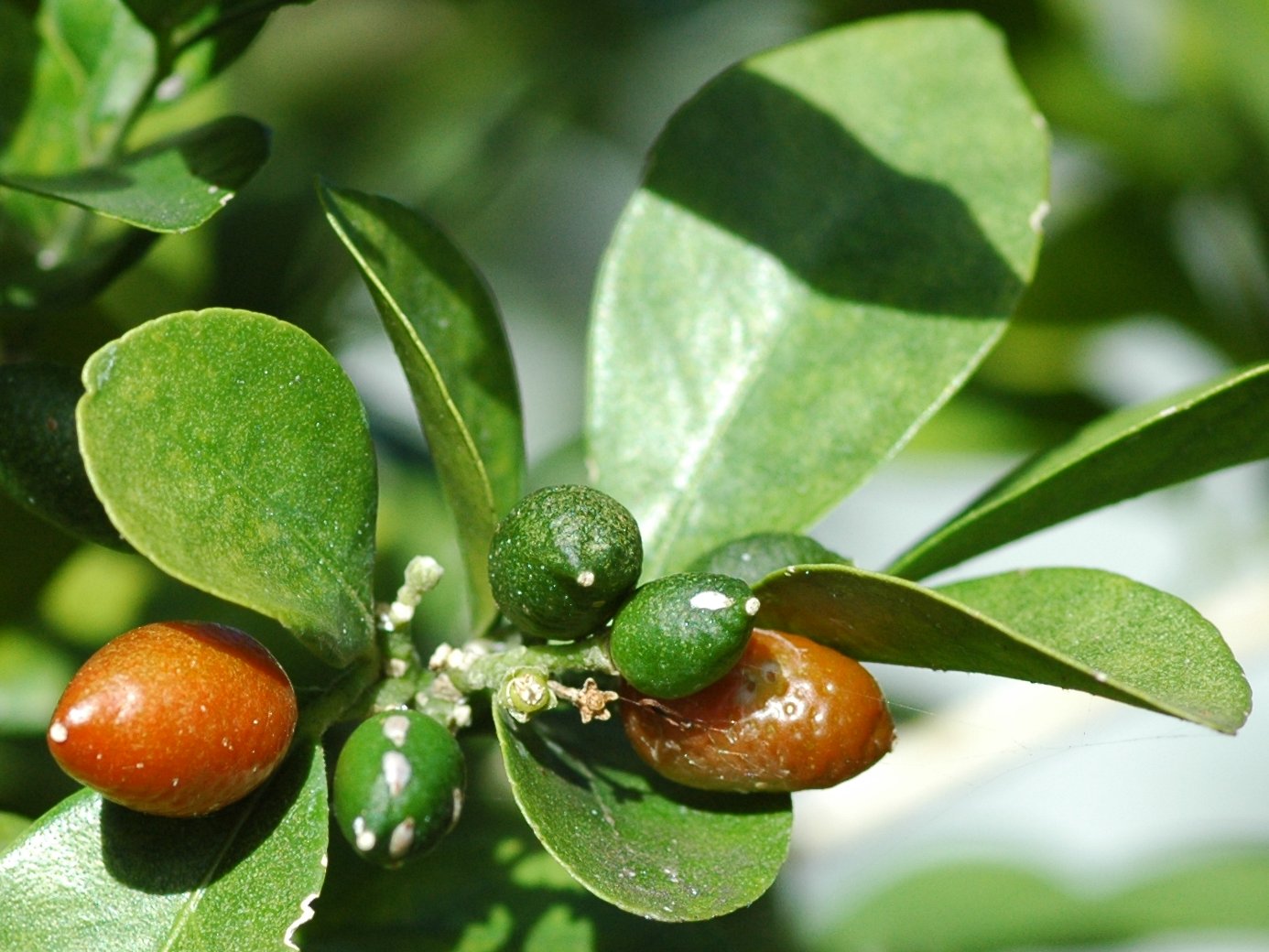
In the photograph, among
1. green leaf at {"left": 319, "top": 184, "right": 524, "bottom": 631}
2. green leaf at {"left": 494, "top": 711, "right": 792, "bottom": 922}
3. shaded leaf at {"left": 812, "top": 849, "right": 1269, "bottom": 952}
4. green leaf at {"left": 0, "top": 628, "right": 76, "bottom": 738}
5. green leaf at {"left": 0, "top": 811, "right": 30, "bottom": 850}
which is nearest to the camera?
green leaf at {"left": 494, "top": 711, "right": 792, "bottom": 922}

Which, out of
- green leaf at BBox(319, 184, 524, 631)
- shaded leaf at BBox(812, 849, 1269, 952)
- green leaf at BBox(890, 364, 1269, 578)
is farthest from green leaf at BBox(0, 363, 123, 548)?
shaded leaf at BBox(812, 849, 1269, 952)

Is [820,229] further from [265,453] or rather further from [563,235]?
[563,235]

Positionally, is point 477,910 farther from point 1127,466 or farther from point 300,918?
point 1127,466

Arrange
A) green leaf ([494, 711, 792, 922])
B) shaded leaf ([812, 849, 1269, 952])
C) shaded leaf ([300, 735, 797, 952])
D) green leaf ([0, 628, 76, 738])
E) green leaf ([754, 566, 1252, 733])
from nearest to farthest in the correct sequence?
1. green leaf ([754, 566, 1252, 733])
2. green leaf ([494, 711, 792, 922])
3. shaded leaf ([300, 735, 797, 952])
4. green leaf ([0, 628, 76, 738])
5. shaded leaf ([812, 849, 1269, 952])

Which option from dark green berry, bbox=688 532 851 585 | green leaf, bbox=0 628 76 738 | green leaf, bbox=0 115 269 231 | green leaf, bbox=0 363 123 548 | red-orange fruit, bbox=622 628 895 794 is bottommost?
green leaf, bbox=0 628 76 738

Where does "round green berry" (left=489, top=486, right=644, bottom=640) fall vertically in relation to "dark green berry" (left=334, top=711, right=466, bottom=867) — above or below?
above

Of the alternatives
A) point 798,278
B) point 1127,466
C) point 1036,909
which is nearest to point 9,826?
point 798,278

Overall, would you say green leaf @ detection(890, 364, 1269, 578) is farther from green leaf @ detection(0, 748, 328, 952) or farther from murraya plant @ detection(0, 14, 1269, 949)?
green leaf @ detection(0, 748, 328, 952)
